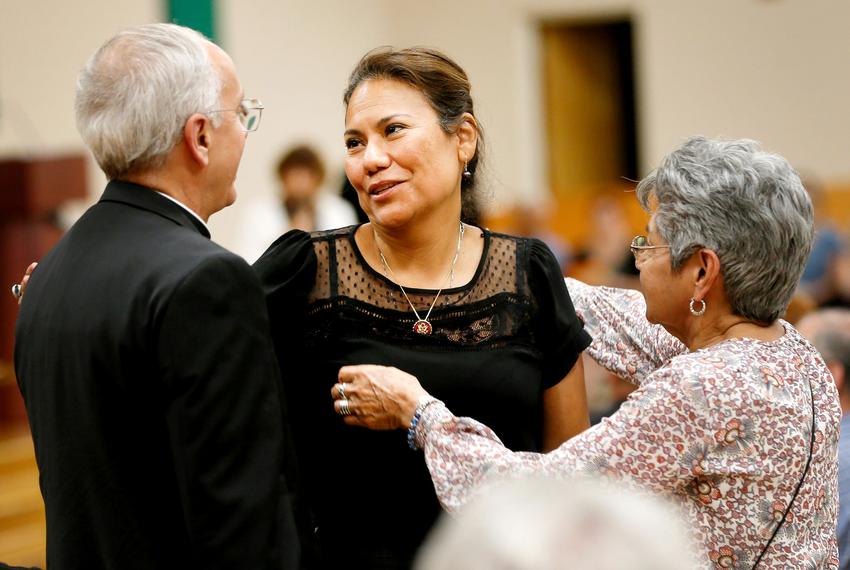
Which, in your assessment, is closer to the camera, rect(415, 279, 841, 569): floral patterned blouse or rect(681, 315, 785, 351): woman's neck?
rect(415, 279, 841, 569): floral patterned blouse

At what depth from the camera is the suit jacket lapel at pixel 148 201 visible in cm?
175

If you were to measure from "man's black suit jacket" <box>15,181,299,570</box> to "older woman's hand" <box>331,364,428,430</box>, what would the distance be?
0.30 meters

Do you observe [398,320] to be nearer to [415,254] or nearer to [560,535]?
[415,254]

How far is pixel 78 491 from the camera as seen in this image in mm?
1683

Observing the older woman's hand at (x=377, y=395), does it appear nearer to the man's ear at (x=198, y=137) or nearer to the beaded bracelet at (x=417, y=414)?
the beaded bracelet at (x=417, y=414)

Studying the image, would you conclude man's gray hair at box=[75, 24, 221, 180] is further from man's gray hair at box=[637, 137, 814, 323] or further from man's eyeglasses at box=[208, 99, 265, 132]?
man's gray hair at box=[637, 137, 814, 323]

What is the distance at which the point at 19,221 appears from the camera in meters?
6.52

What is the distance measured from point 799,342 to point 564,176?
911 cm

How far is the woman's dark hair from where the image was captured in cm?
219

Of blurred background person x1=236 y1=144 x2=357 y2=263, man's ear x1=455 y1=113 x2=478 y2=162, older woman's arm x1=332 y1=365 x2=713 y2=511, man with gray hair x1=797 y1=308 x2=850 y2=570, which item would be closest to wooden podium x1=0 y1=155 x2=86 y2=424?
blurred background person x1=236 y1=144 x2=357 y2=263

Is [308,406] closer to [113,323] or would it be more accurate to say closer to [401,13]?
[113,323]

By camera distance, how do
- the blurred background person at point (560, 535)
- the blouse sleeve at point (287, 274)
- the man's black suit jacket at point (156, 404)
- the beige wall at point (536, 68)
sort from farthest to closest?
the beige wall at point (536, 68)
the blouse sleeve at point (287, 274)
the man's black suit jacket at point (156, 404)
the blurred background person at point (560, 535)

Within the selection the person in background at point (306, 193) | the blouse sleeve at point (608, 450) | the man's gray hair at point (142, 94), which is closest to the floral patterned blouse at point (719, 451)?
the blouse sleeve at point (608, 450)

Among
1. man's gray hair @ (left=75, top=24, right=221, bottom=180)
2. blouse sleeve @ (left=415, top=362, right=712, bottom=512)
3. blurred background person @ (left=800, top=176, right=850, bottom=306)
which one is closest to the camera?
man's gray hair @ (left=75, top=24, right=221, bottom=180)
